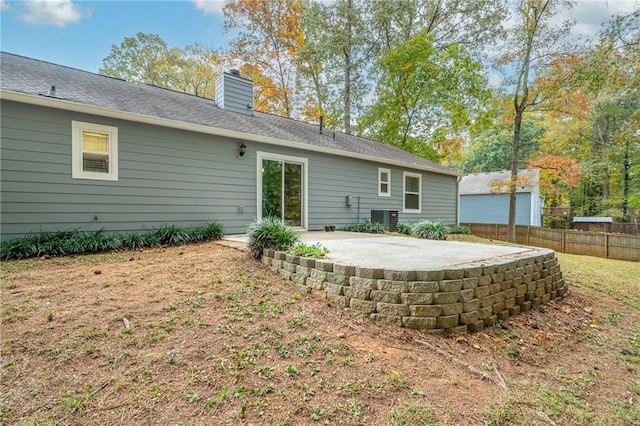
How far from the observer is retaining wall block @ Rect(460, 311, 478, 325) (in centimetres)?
298

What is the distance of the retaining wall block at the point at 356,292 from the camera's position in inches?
121

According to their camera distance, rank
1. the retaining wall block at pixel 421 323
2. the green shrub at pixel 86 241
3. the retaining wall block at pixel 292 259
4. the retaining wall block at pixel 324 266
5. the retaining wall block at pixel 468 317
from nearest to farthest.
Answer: the retaining wall block at pixel 421 323
the retaining wall block at pixel 468 317
the retaining wall block at pixel 324 266
the retaining wall block at pixel 292 259
the green shrub at pixel 86 241

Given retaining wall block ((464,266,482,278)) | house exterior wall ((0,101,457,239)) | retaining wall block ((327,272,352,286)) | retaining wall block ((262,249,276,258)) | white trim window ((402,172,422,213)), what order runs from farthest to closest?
white trim window ((402,172,422,213))
house exterior wall ((0,101,457,239))
retaining wall block ((262,249,276,258))
retaining wall block ((327,272,352,286))
retaining wall block ((464,266,482,278))

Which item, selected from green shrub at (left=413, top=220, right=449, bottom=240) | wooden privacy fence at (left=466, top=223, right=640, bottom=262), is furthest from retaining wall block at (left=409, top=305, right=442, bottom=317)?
wooden privacy fence at (left=466, top=223, right=640, bottom=262)

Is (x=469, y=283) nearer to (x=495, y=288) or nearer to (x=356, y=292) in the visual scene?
(x=495, y=288)

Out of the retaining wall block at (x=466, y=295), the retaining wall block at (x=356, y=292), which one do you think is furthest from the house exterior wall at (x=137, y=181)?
the retaining wall block at (x=466, y=295)

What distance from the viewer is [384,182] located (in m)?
10.2

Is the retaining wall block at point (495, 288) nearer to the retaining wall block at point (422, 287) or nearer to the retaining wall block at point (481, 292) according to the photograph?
the retaining wall block at point (481, 292)

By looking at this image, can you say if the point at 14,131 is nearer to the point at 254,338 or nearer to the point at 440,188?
the point at 254,338

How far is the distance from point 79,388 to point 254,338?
119 centimetres

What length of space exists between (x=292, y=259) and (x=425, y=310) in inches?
68.5

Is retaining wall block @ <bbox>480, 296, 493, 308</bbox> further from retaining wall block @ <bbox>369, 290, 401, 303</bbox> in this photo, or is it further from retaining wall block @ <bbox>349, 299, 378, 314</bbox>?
retaining wall block @ <bbox>349, 299, 378, 314</bbox>

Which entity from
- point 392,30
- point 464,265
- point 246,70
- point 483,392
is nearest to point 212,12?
point 246,70

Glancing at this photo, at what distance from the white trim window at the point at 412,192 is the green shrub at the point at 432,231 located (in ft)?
8.45
